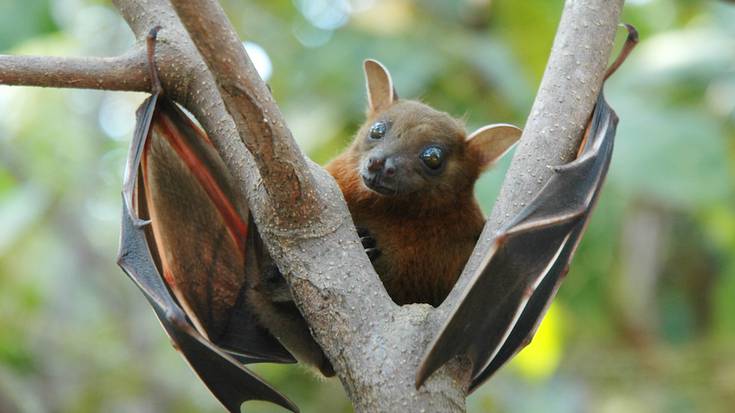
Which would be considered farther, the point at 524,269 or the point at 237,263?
the point at 237,263

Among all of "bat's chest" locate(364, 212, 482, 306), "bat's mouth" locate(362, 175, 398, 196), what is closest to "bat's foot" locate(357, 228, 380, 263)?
"bat's chest" locate(364, 212, 482, 306)

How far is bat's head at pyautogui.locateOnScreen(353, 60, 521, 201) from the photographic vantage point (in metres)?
3.77

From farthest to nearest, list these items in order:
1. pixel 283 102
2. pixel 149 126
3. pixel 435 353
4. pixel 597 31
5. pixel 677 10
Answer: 1. pixel 677 10
2. pixel 283 102
3. pixel 149 126
4. pixel 597 31
5. pixel 435 353

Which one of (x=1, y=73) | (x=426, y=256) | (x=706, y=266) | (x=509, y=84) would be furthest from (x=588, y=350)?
(x=1, y=73)

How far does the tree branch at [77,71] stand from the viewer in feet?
8.79

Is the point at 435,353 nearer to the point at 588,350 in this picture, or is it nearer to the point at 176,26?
the point at 176,26

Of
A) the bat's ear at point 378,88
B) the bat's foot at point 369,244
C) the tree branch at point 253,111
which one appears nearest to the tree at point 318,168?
the tree branch at point 253,111

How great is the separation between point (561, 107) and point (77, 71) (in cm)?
147

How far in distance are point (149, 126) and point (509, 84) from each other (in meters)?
3.19

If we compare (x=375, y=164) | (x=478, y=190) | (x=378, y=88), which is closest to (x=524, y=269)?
(x=375, y=164)

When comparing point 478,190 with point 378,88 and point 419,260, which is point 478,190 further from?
point 419,260

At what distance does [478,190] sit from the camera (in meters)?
4.43

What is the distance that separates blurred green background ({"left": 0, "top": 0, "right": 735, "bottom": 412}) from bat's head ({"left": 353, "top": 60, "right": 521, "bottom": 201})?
400 millimetres

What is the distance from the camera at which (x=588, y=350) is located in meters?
8.68
